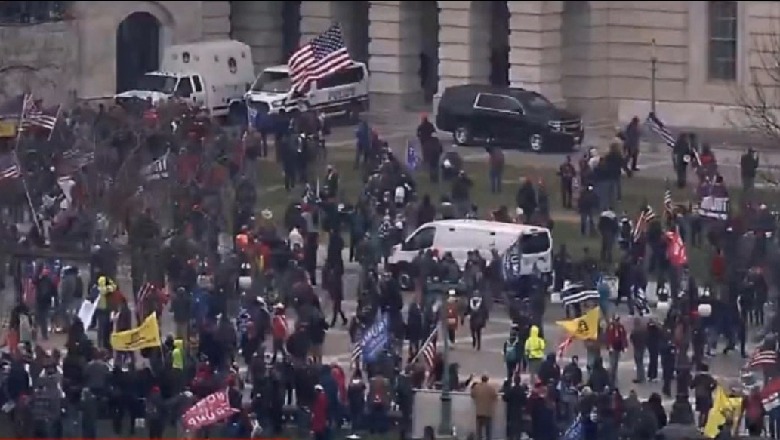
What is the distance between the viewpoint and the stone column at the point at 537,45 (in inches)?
2685

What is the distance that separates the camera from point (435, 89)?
70625 mm

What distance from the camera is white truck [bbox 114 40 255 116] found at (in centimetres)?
6544

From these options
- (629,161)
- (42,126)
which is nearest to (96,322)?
(42,126)

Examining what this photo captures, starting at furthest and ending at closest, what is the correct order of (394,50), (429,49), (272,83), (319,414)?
(429,49) < (394,50) < (272,83) < (319,414)

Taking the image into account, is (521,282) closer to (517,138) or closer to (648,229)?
(648,229)

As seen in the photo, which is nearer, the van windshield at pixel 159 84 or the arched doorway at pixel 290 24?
the van windshield at pixel 159 84

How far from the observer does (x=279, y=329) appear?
141 ft

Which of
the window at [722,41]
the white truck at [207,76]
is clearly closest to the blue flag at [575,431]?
the white truck at [207,76]

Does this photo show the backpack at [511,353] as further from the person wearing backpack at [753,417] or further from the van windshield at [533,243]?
the van windshield at [533,243]

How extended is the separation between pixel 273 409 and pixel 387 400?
144cm

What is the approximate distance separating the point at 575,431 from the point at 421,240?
37.6 feet

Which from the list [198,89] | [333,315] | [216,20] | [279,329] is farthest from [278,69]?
[279,329]

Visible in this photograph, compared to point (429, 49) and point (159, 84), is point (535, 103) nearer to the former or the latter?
point (159, 84)

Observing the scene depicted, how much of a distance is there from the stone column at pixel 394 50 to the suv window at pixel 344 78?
8.74ft
